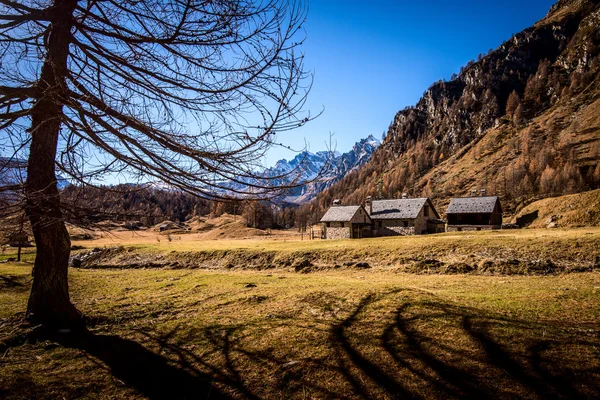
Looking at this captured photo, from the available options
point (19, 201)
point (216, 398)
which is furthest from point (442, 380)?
point (19, 201)

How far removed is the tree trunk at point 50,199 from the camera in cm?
477

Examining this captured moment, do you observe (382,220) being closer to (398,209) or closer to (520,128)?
(398,209)

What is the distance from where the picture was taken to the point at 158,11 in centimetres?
478

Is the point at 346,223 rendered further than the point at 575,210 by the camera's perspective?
Yes

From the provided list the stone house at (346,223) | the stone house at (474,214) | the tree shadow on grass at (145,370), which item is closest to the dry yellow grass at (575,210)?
the stone house at (474,214)

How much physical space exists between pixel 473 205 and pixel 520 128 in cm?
11163

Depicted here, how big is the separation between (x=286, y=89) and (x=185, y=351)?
452 cm

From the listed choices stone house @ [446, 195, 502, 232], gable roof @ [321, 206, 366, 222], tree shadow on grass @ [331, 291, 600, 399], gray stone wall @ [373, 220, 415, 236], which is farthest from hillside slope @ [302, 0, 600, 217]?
tree shadow on grass @ [331, 291, 600, 399]

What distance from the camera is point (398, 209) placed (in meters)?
45.3

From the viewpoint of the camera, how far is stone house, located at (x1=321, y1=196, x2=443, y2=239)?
4272 centimetres

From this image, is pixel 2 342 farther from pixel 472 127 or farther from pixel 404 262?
pixel 472 127

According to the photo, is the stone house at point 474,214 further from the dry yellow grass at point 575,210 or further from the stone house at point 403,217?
the dry yellow grass at point 575,210

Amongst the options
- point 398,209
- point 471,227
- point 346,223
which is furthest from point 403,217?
point 471,227

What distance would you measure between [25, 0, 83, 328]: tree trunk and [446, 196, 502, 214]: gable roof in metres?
52.0
